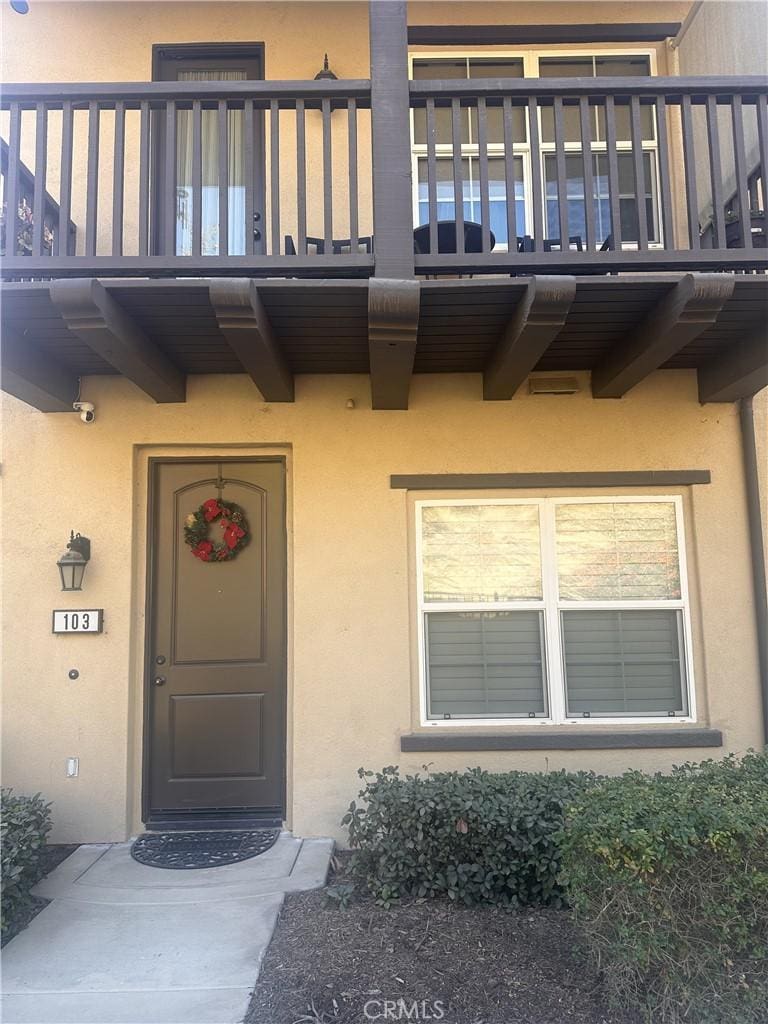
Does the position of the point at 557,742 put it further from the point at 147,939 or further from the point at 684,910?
the point at 147,939

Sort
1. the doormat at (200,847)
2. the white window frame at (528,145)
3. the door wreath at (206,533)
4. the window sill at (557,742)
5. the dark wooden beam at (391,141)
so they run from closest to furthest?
the dark wooden beam at (391,141) → the doormat at (200,847) → the window sill at (557,742) → the door wreath at (206,533) → the white window frame at (528,145)

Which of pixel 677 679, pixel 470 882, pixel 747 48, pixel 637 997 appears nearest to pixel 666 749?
pixel 677 679

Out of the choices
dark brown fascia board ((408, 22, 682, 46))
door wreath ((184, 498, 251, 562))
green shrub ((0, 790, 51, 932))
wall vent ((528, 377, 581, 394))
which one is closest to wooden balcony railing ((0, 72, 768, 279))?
wall vent ((528, 377, 581, 394))

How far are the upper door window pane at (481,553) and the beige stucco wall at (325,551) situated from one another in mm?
184

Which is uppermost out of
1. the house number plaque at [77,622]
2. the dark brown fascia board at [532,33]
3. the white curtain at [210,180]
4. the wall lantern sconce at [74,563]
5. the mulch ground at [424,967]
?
the dark brown fascia board at [532,33]

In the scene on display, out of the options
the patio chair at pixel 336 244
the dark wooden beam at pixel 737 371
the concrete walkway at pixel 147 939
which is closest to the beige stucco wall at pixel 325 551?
the dark wooden beam at pixel 737 371

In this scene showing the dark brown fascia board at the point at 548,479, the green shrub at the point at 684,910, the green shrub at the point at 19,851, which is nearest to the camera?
the green shrub at the point at 684,910

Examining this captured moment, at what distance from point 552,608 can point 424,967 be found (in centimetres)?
232

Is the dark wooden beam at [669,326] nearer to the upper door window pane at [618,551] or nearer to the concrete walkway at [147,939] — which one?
the upper door window pane at [618,551]

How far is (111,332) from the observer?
3.64 m

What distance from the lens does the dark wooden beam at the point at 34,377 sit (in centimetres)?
396

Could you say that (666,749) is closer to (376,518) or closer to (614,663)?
(614,663)

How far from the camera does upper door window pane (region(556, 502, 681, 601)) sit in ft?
15.3

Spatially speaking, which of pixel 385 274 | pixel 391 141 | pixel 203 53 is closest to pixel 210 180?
pixel 203 53
